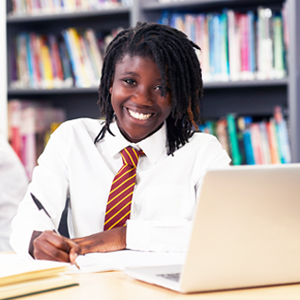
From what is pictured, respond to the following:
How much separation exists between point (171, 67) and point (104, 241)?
51 cm

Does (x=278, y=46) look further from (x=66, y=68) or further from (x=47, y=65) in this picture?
(x=47, y=65)

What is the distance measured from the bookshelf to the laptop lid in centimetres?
145

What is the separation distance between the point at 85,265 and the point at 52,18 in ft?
Result: 6.27

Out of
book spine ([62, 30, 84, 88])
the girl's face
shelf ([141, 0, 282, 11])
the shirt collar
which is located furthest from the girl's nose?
book spine ([62, 30, 84, 88])

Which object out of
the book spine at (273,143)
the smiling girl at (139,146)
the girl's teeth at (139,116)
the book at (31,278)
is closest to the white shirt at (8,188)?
the smiling girl at (139,146)

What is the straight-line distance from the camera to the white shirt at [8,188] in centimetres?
166

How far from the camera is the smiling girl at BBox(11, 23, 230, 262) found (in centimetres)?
134

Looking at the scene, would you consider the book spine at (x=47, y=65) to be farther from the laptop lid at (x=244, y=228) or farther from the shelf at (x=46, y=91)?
the laptop lid at (x=244, y=228)

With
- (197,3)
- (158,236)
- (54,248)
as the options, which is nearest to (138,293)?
(54,248)

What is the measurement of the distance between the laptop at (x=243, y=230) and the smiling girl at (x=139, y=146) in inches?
19.4

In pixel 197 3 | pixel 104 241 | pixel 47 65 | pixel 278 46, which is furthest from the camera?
pixel 47 65

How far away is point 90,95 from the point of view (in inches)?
111

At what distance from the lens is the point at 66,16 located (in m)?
2.55

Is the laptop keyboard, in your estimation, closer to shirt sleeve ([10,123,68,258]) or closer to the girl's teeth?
shirt sleeve ([10,123,68,258])
